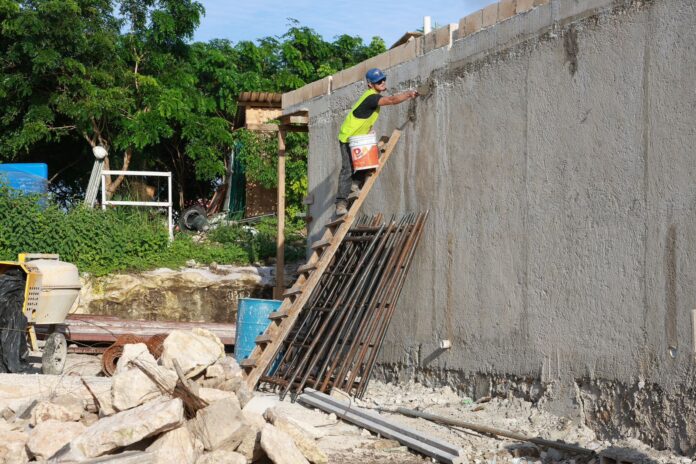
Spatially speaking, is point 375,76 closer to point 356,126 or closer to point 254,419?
point 356,126

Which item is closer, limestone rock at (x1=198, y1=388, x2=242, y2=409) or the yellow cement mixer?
limestone rock at (x1=198, y1=388, x2=242, y2=409)

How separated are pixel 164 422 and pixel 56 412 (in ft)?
3.87

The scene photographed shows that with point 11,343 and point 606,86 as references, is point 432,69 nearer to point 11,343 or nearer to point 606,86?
point 606,86

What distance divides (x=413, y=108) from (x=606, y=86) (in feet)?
9.58

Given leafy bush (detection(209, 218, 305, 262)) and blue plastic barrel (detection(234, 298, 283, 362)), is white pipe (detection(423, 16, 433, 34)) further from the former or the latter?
leafy bush (detection(209, 218, 305, 262))

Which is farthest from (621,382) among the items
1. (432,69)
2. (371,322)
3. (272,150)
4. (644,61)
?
(272,150)

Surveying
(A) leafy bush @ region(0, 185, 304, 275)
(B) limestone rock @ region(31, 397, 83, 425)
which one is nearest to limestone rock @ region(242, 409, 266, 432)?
(B) limestone rock @ region(31, 397, 83, 425)

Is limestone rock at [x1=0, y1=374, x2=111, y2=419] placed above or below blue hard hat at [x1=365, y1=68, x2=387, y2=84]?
below

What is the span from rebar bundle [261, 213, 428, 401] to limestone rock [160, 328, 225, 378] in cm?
156

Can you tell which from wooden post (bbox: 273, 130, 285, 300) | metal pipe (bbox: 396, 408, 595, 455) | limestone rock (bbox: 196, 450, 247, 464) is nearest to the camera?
limestone rock (bbox: 196, 450, 247, 464)

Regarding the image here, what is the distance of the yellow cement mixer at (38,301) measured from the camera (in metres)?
9.97

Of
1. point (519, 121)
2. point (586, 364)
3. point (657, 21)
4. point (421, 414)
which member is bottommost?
point (421, 414)

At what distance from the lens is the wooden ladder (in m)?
8.21

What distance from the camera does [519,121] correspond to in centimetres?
746
